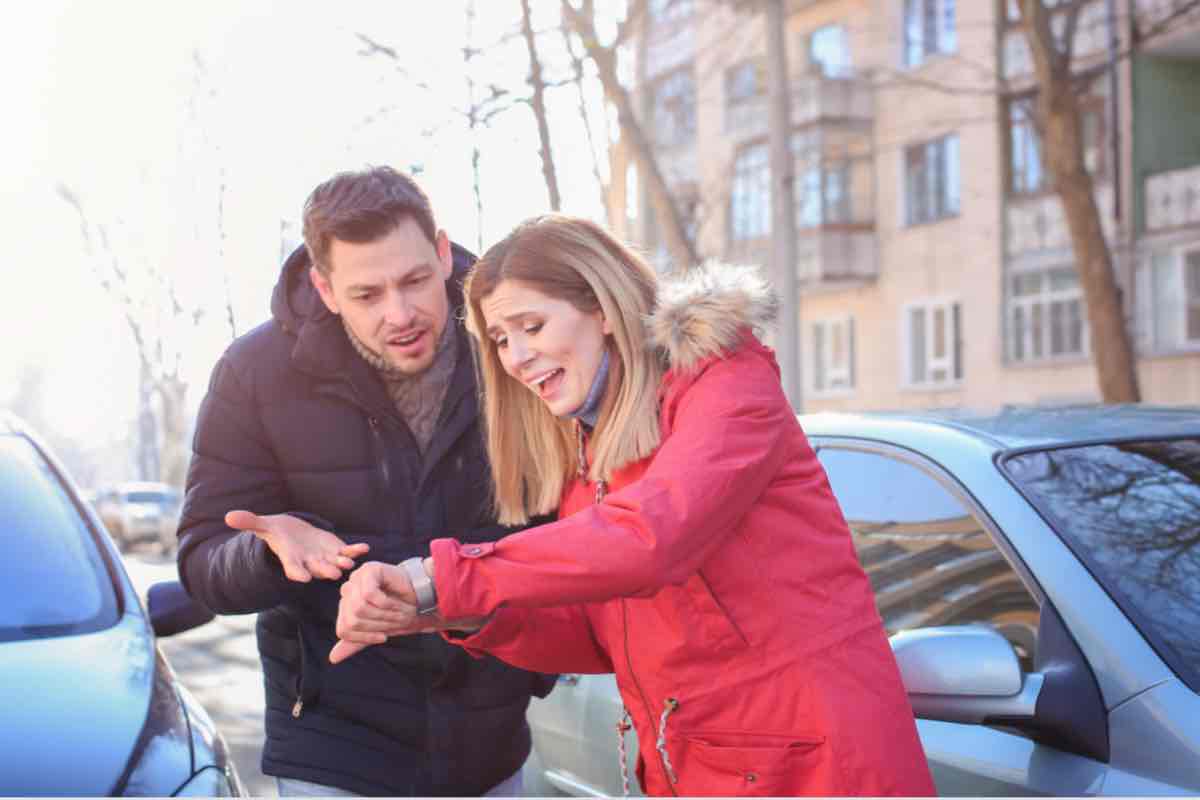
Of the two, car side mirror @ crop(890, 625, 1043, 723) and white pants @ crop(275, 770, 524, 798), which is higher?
car side mirror @ crop(890, 625, 1043, 723)

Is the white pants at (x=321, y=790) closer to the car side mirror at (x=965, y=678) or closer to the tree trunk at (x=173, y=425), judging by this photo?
the car side mirror at (x=965, y=678)

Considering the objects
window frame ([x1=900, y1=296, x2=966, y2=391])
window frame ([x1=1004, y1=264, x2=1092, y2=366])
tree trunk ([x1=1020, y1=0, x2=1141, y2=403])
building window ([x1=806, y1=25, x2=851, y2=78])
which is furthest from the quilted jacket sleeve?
building window ([x1=806, y1=25, x2=851, y2=78])

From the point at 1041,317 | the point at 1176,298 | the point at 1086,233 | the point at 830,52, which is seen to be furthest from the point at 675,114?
the point at 1086,233

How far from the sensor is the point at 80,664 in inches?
117

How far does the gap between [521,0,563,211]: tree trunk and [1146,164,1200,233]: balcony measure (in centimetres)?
1419

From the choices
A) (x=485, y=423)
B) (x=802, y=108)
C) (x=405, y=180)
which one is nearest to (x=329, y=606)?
(x=485, y=423)

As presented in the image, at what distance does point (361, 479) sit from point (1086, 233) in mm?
9273

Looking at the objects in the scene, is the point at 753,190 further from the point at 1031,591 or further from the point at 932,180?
the point at 1031,591

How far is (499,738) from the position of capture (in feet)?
9.45

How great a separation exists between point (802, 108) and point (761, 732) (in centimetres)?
2680

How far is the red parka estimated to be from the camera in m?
1.90

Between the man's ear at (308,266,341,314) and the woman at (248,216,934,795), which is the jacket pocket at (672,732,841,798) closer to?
the woman at (248,216,934,795)

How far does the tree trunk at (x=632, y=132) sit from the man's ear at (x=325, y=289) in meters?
8.69

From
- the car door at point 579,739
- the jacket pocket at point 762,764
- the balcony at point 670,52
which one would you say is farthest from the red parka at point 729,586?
the balcony at point 670,52
